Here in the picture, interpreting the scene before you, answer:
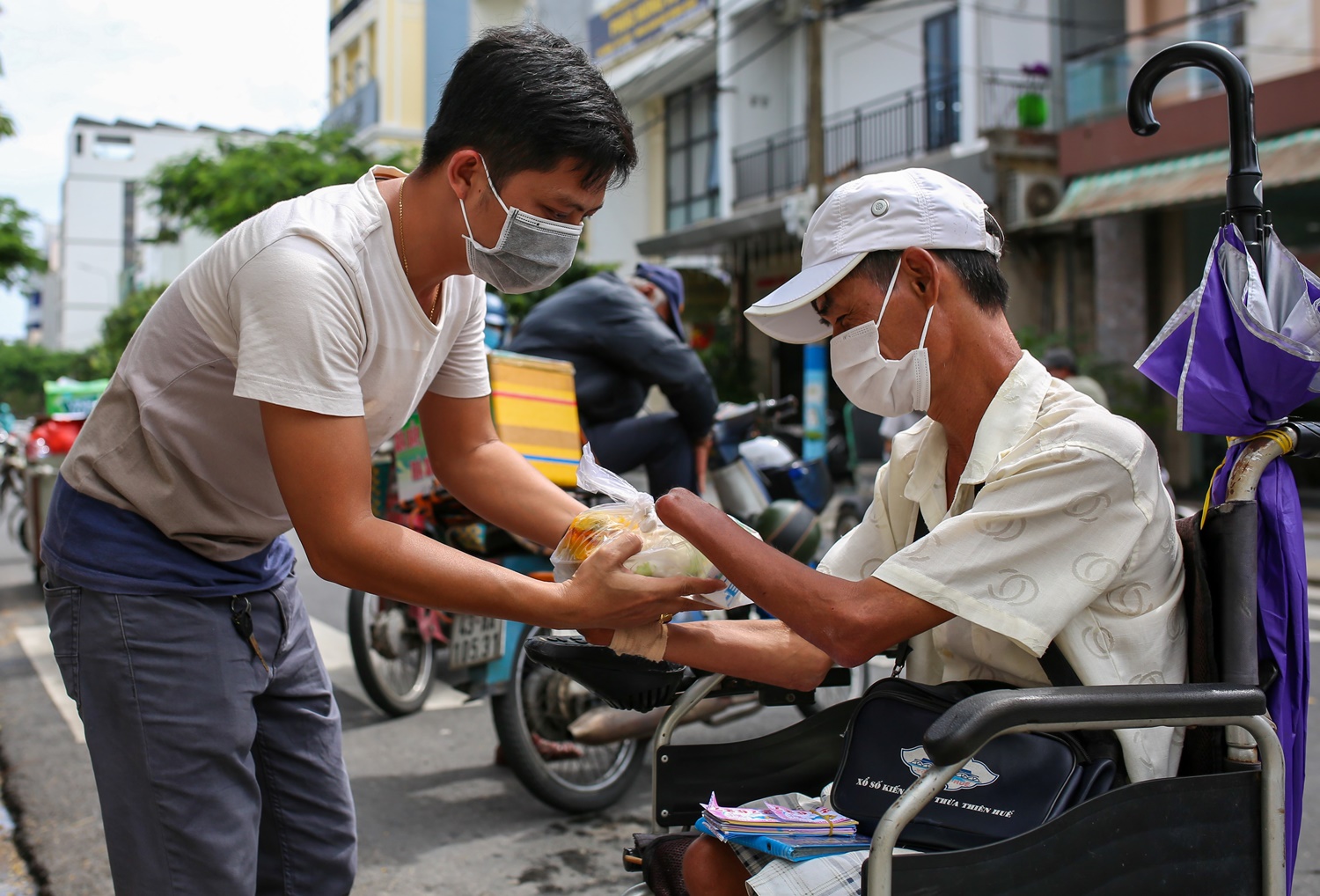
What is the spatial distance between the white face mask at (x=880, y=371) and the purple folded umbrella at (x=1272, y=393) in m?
0.39

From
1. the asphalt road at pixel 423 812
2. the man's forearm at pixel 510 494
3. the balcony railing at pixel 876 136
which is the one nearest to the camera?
the man's forearm at pixel 510 494

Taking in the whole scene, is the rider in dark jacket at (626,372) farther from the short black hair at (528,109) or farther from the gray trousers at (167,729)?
the gray trousers at (167,729)

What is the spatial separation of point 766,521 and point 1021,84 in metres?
11.8

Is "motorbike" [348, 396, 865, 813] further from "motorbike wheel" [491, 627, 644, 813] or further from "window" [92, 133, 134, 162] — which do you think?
"window" [92, 133, 134, 162]

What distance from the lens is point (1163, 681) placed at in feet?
5.36

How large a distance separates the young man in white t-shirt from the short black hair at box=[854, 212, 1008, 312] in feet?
1.53

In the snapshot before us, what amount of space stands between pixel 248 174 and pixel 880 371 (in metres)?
19.5

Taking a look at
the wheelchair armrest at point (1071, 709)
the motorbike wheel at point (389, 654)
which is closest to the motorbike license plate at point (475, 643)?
the motorbike wheel at point (389, 654)

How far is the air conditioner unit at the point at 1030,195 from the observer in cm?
1320

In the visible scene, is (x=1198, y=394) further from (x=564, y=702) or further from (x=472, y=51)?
(x=564, y=702)

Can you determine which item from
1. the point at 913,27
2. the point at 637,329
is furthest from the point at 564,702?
the point at 913,27

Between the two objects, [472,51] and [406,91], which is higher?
[406,91]

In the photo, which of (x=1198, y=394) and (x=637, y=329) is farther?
(x=637, y=329)

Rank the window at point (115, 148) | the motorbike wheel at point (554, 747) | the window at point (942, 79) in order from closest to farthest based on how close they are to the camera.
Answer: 1. the motorbike wheel at point (554, 747)
2. the window at point (942, 79)
3. the window at point (115, 148)
